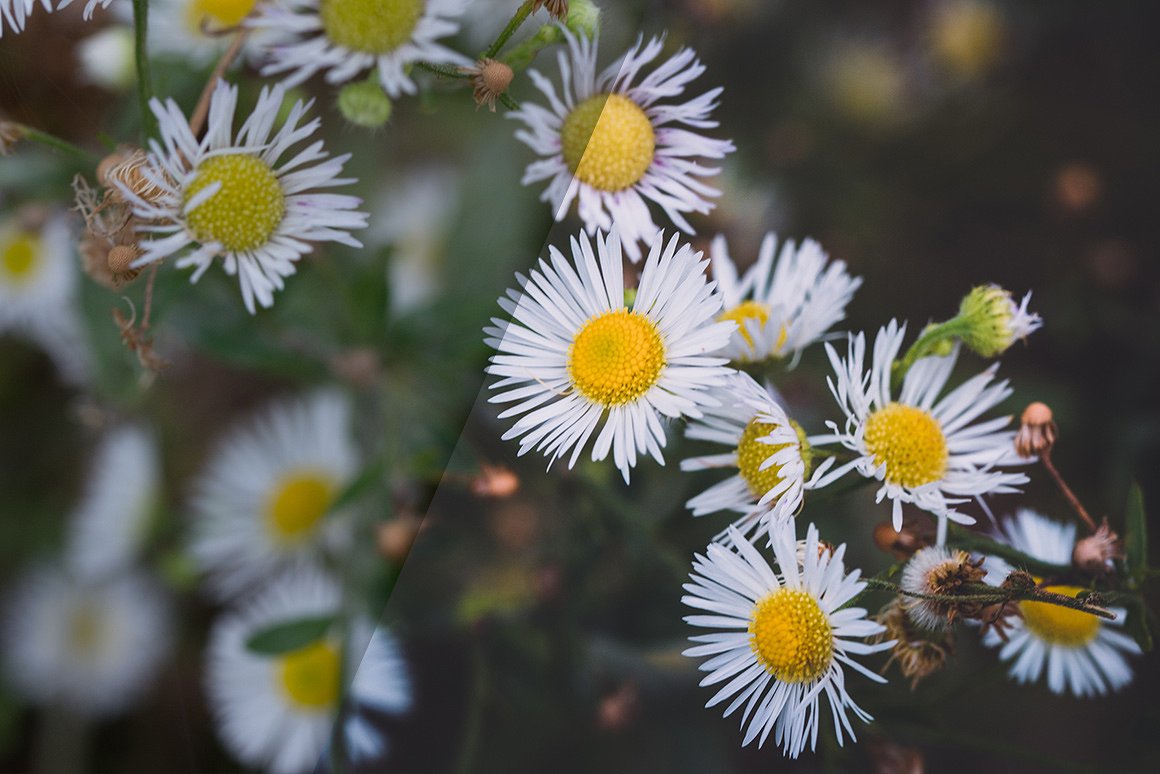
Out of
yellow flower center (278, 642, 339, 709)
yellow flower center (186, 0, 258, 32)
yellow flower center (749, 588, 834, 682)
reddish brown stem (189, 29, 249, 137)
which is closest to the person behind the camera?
yellow flower center (749, 588, 834, 682)

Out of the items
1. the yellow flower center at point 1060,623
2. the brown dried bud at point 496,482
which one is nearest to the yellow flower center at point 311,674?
the brown dried bud at point 496,482

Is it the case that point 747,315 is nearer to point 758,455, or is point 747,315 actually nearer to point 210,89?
point 758,455

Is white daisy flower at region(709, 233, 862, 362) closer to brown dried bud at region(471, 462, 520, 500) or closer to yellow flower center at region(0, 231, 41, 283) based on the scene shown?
brown dried bud at region(471, 462, 520, 500)

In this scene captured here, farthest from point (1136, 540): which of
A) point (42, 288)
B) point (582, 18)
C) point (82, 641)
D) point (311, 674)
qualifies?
point (82, 641)

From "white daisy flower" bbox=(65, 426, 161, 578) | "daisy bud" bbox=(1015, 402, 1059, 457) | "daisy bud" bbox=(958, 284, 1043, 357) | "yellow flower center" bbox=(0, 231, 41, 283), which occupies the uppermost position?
"daisy bud" bbox=(958, 284, 1043, 357)

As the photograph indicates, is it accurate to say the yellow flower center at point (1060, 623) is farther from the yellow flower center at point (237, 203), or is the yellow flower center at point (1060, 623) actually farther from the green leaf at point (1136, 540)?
the yellow flower center at point (237, 203)

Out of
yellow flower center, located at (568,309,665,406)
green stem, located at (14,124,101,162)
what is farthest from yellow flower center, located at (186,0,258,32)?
yellow flower center, located at (568,309,665,406)
